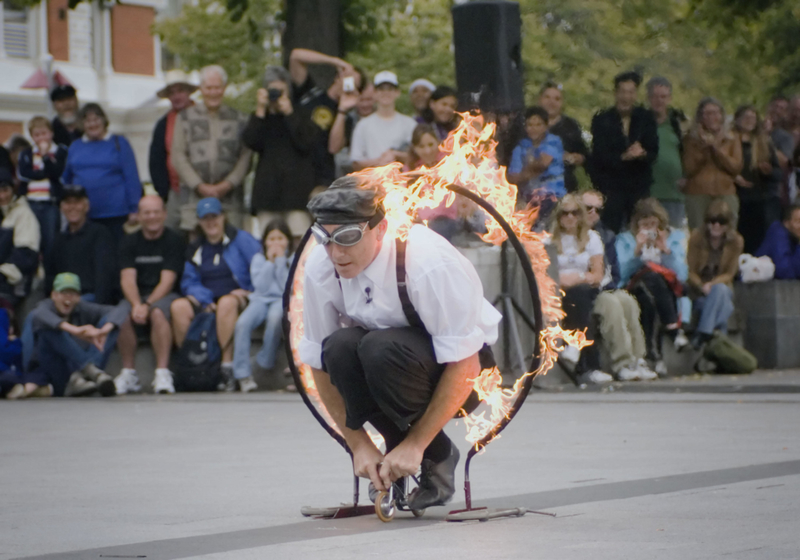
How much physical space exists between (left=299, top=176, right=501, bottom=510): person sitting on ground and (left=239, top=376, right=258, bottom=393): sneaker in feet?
23.2

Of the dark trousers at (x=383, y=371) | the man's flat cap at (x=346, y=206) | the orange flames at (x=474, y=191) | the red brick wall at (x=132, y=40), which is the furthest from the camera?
the red brick wall at (x=132, y=40)

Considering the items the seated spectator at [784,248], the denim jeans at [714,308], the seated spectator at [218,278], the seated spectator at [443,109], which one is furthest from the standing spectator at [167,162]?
the seated spectator at [784,248]

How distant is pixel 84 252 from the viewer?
13.1 m

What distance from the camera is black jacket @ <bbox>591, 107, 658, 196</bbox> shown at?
1343cm

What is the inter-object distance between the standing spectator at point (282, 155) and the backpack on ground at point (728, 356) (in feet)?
12.7

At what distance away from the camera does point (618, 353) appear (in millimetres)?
12703

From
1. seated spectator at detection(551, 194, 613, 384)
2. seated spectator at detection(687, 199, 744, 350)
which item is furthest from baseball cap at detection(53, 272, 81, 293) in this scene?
seated spectator at detection(687, 199, 744, 350)

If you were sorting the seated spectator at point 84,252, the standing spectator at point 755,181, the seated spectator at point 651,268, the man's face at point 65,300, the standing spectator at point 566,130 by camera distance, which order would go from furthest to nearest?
the standing spectator at point 755,181 < the standing spectator at point 566,130 < the seated spectator at point 84,252 < the seated spectator at point 651,268 < the man's face at point 65,300

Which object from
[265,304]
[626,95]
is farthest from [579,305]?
[265,304]

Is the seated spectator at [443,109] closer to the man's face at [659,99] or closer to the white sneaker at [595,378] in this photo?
the man's face at [659,99]

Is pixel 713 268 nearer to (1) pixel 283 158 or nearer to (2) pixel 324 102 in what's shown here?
(2) pixel 324 102

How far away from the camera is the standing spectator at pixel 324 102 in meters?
13.3

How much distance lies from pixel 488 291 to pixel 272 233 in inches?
77.6

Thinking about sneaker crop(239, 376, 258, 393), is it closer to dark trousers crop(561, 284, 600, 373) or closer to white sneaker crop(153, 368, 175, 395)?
white sneaker crop(153, 368, 175, 395)
